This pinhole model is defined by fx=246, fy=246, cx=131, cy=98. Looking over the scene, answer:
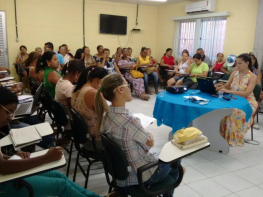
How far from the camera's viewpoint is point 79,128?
205 centimetres

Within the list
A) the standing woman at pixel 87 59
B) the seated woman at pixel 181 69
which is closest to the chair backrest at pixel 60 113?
the seated woman at pixel 181 69

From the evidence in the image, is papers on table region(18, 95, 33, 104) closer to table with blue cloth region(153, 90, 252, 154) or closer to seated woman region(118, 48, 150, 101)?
table with blue cloth region(153, 90, 252, 154)

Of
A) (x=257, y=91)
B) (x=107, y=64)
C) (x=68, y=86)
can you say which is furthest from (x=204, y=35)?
(x=68, y=86)

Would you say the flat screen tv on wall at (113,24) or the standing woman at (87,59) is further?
the flat screen tv on wall at (113,24)

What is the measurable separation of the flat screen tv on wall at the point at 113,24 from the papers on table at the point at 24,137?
6.81 meters

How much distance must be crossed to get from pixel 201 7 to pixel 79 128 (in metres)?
5.98

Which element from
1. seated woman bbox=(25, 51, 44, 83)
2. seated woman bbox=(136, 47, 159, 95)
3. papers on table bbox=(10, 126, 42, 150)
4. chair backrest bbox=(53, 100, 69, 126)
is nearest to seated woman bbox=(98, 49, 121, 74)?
seated woman bbox=(136, 47, 159, 95)

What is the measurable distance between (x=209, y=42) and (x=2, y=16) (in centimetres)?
578

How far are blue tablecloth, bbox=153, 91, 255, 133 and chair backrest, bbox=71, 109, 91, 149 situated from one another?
119cm

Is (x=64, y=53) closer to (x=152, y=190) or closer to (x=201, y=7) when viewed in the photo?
(x=201, y=7)

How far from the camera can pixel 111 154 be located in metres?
1.52

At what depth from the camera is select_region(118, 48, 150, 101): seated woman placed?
634cm

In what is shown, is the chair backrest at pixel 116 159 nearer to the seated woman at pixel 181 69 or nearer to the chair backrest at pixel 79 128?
the chair backrest at pixel 79 128

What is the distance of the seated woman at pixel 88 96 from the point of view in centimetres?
218
